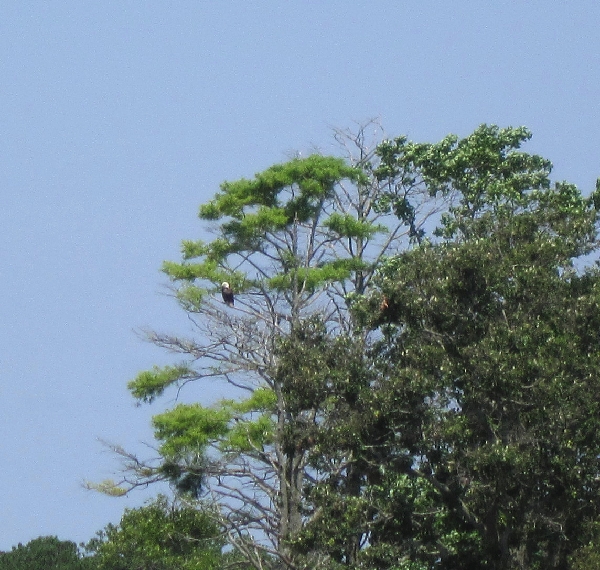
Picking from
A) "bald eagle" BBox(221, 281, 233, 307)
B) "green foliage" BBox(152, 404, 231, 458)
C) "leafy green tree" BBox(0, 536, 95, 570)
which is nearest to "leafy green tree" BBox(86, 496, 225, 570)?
"green foliage" BBox(152, 404, 231, 458)

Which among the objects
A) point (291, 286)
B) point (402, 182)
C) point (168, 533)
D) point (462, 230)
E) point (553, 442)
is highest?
point (402, 182)

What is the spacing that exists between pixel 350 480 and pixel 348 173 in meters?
11.3

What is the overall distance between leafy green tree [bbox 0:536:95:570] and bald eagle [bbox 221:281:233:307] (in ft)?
33.5

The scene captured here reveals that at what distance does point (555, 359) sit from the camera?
16.4m

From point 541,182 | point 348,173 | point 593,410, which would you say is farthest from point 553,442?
point 348,173

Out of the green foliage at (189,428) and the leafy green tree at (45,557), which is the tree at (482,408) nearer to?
the green foliage at (189,428)

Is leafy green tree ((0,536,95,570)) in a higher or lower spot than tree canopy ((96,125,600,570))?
higher

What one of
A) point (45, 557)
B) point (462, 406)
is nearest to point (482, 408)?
point (462, 406)

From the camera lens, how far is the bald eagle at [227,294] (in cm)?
2659

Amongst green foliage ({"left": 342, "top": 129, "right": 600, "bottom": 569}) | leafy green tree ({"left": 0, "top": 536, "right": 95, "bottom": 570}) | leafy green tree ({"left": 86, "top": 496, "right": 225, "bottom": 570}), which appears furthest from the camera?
leafy green tree ({"left": 0, "top": 536, "right": 95, "bottom": 570})

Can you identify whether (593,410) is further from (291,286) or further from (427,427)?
(291,286)

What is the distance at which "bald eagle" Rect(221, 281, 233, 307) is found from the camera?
26.6 meters

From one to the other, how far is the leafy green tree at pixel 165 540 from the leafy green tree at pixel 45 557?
281 inches

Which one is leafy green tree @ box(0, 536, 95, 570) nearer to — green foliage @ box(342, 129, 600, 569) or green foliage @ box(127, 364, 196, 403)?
green foliage @ box(127, 364, 196, 403)
